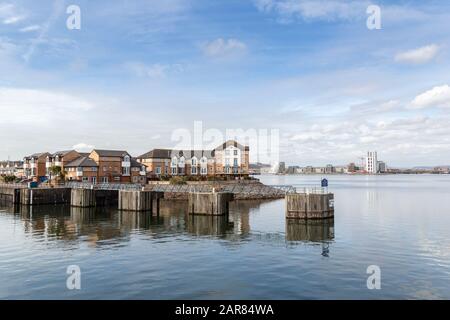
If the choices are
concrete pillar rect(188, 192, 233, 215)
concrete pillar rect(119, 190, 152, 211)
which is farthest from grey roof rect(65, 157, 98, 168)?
concrete pillar rect(188, 192, 233, 215)

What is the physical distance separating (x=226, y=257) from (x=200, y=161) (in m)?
86.3

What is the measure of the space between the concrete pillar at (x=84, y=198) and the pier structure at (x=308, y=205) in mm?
38967

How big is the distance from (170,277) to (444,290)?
16.2m

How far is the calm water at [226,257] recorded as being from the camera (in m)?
21.4

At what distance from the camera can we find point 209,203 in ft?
176

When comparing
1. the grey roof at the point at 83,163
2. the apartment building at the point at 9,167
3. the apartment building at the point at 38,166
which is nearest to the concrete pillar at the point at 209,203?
the grey roof at the point at 83,163

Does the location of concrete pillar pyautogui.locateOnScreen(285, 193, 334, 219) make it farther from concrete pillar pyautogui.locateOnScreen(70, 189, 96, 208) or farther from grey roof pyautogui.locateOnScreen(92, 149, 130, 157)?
grey roof pyautogui.locateOnScreen(92, 149, 130, 157)

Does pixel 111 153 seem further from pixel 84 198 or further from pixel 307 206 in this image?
pixel 307 206

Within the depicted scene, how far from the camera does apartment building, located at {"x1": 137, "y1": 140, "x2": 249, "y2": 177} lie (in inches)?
4244

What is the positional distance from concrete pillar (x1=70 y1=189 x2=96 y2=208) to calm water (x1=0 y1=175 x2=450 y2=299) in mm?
16559
